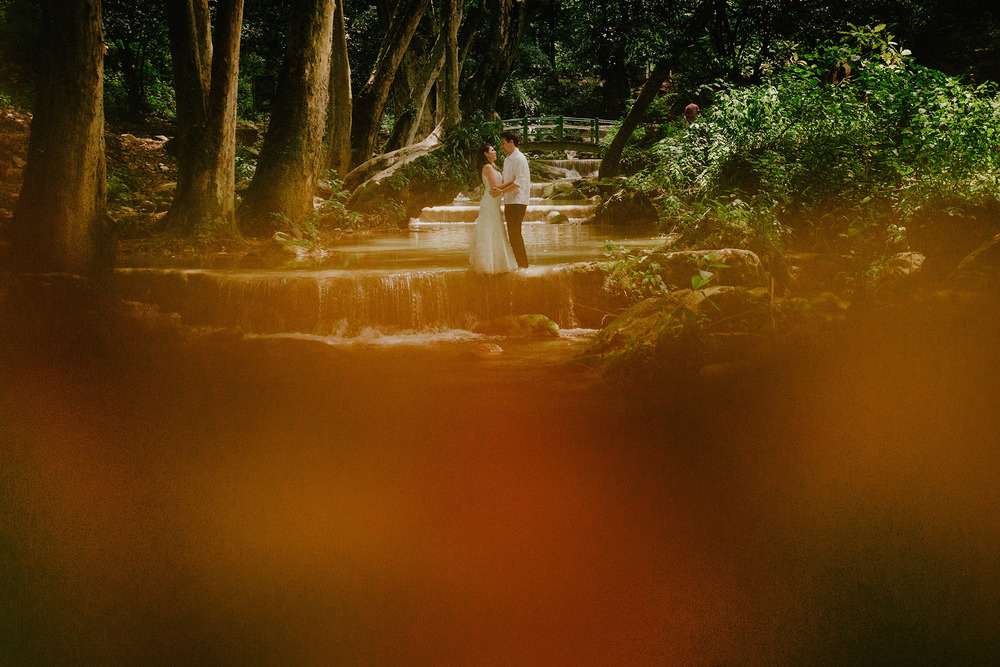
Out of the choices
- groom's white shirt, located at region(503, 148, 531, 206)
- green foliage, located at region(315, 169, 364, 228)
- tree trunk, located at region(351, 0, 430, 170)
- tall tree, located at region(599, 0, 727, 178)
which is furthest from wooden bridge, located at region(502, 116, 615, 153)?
groom's white shirt, located at region(503, 148, 531, 206)

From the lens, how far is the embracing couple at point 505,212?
7.45 m

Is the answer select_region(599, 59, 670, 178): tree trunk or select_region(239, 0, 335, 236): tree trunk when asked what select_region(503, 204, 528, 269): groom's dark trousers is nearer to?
select_region(239, 0, 335, 236): tree trunk

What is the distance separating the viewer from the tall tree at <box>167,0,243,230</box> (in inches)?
376

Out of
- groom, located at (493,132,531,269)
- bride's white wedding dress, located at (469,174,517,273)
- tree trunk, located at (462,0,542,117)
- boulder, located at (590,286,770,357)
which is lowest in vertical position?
boulder, located at (590,286,770,357)

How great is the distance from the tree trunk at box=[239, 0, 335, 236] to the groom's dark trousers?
4498 millimetres

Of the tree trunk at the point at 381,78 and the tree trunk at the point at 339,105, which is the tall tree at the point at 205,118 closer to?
the tree trunk at the point at 339,105

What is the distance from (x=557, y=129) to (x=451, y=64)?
1513 cm

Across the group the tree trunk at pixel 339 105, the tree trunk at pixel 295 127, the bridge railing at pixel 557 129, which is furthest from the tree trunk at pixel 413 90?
the bridge railing at pixel 557 129

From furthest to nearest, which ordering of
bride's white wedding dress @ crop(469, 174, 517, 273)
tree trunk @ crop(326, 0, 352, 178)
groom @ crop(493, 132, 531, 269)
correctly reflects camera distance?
tree trunk @ crop(326, 0, 352, 178)
bride's white wedding dress @ crop(469, 174, 517, 273)
groom @ crop(493, 132, 531, 269)

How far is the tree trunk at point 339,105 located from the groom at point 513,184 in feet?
30.3

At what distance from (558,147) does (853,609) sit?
28393 millimetres

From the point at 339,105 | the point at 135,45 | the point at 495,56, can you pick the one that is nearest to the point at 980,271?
the point at 339,105

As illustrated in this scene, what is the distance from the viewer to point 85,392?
571 cm

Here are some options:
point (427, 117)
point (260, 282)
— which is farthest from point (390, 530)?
point (427, 117)
